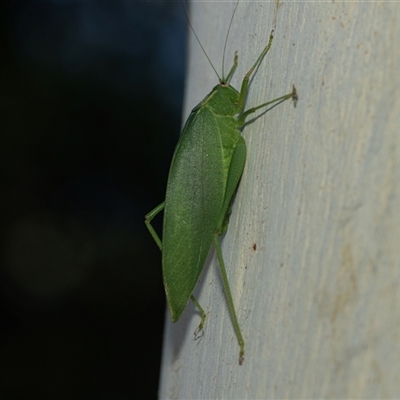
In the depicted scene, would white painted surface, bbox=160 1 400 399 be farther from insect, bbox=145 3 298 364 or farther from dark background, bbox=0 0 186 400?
dark background, bbox=0 0 186 400

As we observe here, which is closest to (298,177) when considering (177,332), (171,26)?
(177,332)

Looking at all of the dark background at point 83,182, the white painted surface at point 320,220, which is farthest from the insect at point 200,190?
the dark background at point 83,182

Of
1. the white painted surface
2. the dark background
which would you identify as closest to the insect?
the white painted surface

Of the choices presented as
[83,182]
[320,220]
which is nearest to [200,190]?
[320,220]

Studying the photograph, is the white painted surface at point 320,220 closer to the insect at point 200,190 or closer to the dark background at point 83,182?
the insect at point 200,190

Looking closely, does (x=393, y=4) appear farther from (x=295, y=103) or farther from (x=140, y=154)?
(x=140, y=154)

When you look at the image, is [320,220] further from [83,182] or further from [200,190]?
[83,182]
